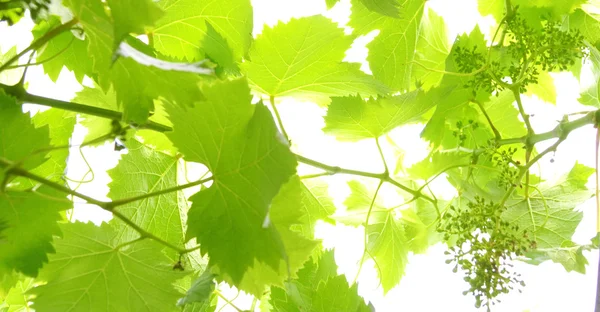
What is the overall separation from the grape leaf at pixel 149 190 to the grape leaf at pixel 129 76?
28cm

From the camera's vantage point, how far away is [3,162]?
1.55 ft

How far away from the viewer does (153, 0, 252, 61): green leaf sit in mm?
703

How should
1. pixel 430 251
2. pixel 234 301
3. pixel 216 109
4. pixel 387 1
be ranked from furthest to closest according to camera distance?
1. pixel 430 251
2. pixel 234 301
3. pixel 387 1
4. pixel 216 109

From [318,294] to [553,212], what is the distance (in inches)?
15.0

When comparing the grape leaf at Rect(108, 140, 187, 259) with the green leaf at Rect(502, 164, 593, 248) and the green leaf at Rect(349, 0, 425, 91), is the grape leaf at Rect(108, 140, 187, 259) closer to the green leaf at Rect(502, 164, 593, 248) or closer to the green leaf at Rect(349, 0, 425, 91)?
the green leaf at Rect(349, 0, 425, 91)

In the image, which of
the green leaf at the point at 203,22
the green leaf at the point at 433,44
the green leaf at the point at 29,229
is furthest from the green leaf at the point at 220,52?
the green leaf at the point at 433,44

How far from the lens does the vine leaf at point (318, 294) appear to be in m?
0.70

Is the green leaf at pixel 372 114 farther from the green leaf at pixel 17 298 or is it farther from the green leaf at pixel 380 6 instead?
the green leaf at pixel 17 298

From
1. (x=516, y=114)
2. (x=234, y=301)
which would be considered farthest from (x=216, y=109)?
(x=516, y=114)

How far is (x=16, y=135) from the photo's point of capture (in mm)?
554

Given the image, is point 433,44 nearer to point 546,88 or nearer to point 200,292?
point 546,88

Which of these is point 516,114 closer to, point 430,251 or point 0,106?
point 430,251

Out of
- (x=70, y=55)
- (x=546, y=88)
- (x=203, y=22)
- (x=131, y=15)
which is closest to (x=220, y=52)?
(x=203, y=22)

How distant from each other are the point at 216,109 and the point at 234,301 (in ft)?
1.46
